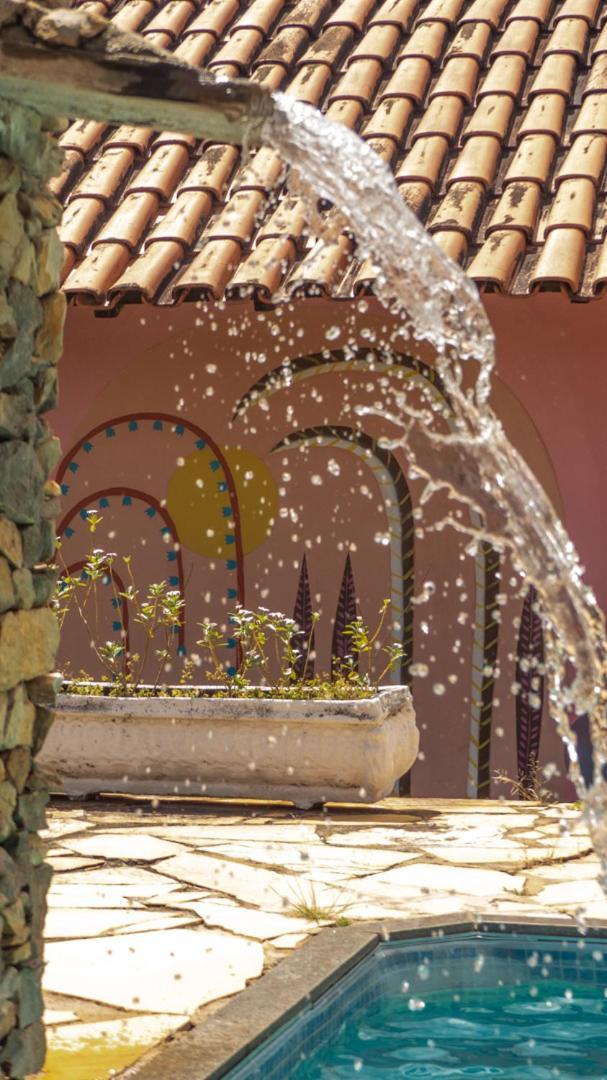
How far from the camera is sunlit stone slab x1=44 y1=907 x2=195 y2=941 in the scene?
486cm

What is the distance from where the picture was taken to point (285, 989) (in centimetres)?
420

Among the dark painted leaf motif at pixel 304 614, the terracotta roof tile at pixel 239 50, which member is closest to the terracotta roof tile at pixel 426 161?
the terracotta roof tile at pixel 239 50

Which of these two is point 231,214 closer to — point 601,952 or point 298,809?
point 298,809

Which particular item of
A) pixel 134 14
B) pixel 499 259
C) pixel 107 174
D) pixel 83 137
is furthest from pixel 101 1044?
pixel 134 14

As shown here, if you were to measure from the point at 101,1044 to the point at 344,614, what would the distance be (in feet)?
14.1

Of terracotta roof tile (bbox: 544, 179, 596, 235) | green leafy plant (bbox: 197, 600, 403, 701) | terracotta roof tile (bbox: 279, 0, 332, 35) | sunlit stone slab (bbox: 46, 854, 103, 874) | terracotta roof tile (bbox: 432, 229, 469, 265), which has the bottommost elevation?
sunlit stone slab (bbox: 46, 854, 103, 874)

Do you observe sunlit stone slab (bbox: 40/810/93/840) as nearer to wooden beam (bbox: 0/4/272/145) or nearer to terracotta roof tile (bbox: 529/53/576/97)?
wooden beam (bbox: 0/4/272/145)

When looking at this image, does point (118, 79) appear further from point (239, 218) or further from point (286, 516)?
point (286, 516)

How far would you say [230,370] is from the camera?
8047 mm

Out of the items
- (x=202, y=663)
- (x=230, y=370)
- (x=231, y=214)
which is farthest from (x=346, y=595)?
(x=231, y=214)

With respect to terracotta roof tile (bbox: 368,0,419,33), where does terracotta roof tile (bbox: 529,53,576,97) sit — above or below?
below

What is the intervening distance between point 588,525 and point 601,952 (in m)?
3.13

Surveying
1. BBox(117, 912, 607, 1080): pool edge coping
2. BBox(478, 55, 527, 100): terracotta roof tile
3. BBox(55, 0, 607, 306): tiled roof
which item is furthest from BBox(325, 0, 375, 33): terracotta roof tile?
BBox(117, 912, 607, 1080): pool edge coping

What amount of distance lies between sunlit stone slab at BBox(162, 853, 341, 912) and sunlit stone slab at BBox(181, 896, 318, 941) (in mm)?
89
